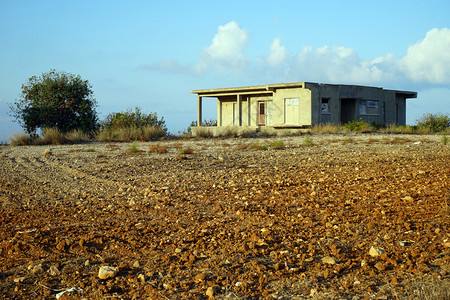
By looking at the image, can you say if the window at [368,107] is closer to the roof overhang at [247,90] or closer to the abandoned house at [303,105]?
the abandoned house at [303,105]

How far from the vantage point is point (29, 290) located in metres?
3.52

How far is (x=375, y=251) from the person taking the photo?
392 cm

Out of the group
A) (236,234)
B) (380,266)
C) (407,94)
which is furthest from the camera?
(407,94)

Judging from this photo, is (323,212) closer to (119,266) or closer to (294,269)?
(294,269)

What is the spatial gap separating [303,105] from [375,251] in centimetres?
2416

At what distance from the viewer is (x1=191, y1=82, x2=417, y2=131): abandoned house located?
27.6m

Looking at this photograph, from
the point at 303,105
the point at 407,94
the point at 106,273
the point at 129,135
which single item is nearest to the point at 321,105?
the point at 303,105

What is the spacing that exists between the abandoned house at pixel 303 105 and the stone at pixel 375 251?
22.0 m

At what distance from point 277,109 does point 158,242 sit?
83.1 feet

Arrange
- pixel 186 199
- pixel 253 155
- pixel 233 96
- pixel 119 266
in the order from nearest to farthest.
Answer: pixel 119 266
pixel 186 199
pixel 253 155
pixel 233 96

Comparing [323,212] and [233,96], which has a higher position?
[233,96]

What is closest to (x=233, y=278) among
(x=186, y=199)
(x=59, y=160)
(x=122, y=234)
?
(x=122, y=234)

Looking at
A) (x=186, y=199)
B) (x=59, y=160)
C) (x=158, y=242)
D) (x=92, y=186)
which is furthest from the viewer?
(x=59, y=160)

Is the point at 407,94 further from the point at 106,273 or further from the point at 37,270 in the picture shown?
the point at 37,270
